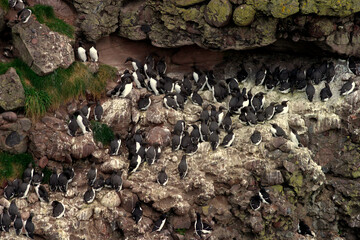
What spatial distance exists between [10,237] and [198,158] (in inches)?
198

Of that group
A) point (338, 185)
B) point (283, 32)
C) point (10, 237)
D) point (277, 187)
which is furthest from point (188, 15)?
point (10, 237)

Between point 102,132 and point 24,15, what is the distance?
4.03m

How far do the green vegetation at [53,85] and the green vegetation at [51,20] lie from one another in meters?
1.14

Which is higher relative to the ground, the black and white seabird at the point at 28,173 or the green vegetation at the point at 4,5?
the green vegetation at the point at 4,5

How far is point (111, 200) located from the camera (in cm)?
1242

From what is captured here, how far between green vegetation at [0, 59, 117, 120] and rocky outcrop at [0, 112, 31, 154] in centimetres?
35

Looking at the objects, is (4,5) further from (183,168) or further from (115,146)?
(183,168)

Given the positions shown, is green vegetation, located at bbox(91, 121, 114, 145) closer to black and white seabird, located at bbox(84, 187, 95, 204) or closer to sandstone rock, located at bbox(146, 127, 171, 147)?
sandstone rock, located at bbox(146, 127, 171, 147)

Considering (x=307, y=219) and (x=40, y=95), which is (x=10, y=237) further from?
(x=307, y=219)

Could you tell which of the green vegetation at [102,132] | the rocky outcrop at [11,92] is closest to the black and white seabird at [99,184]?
the green vegetation at [102,132]

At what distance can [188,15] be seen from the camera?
1448 cm

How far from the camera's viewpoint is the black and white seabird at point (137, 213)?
12255mm

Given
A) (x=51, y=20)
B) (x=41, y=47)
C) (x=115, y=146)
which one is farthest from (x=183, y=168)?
(x=51, y=20)

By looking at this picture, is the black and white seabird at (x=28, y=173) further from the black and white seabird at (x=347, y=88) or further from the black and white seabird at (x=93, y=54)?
the black and white seabird at (x=347, y=88)
